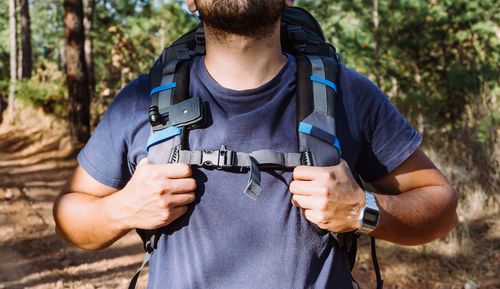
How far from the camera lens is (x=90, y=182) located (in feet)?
5.24

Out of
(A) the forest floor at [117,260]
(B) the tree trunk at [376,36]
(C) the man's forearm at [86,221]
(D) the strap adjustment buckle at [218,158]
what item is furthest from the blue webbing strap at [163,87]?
(B) the tree trunk at [376,36]

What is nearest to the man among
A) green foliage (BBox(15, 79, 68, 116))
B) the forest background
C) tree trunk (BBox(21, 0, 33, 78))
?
the forest background

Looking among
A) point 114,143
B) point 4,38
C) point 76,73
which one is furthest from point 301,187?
point 4,38

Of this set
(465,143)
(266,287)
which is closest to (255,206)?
(266,287)

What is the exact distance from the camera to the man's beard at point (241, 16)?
4.63 feet

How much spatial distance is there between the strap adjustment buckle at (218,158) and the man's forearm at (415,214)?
55 cm

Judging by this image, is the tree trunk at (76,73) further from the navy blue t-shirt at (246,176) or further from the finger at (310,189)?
the finger at (310,189)

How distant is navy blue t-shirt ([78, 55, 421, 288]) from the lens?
1.35 meters

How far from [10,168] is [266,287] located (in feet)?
32.0

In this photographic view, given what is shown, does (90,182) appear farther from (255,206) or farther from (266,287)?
(266,287)

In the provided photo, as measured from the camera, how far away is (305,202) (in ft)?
4.31

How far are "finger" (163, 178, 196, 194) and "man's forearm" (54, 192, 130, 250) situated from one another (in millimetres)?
281

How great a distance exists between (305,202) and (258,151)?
0.23 m

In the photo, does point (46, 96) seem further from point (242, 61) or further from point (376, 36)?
point (242, 61)
